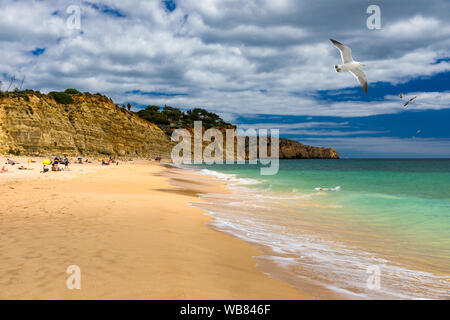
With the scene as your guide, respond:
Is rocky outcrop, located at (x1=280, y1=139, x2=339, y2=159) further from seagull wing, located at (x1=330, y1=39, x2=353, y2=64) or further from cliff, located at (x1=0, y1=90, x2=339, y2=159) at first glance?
seagull wing, located at (x1=330, y1=39, x2=353, y2=64)

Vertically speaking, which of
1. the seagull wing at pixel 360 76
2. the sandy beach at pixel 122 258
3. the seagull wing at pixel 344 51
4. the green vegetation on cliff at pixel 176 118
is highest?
the green vegetation on cliff at pixel 176 118

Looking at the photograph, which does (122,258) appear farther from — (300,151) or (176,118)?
(300,151)

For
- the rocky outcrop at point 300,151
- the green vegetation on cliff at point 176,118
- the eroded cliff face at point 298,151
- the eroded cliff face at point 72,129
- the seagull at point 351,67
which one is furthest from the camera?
the rocky outcrop at point 300,151

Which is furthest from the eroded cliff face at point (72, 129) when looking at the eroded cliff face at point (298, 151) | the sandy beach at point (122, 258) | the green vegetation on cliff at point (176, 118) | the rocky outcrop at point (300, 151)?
the rocky outcrop at point (300, 151)

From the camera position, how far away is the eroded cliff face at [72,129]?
41.1m

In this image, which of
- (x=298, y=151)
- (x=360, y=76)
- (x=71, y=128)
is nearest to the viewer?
(x=360, y=76)

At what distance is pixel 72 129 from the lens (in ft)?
163

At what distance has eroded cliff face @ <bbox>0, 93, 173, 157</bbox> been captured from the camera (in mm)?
41094

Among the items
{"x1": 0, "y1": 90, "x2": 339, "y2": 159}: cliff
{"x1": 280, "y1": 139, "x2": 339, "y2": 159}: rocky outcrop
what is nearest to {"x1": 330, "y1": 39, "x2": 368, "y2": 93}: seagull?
{"x1": 0, "y1": 90, "x2": 339, "y2": 159}: cliff

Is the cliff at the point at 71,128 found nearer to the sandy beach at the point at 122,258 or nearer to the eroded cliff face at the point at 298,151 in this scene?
the sandy beach at the point at 122,258

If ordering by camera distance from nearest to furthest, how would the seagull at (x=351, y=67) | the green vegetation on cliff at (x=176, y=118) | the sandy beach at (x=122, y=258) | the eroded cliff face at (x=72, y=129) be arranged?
the sandy beach at (x=122, y=258)
the seagull at (x=351, y=67)
the eroded cliff face at (x=72, y=129)
the green vegetation on cliff at (x=176, y=118)

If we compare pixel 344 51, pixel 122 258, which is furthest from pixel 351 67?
pixel 122 258
